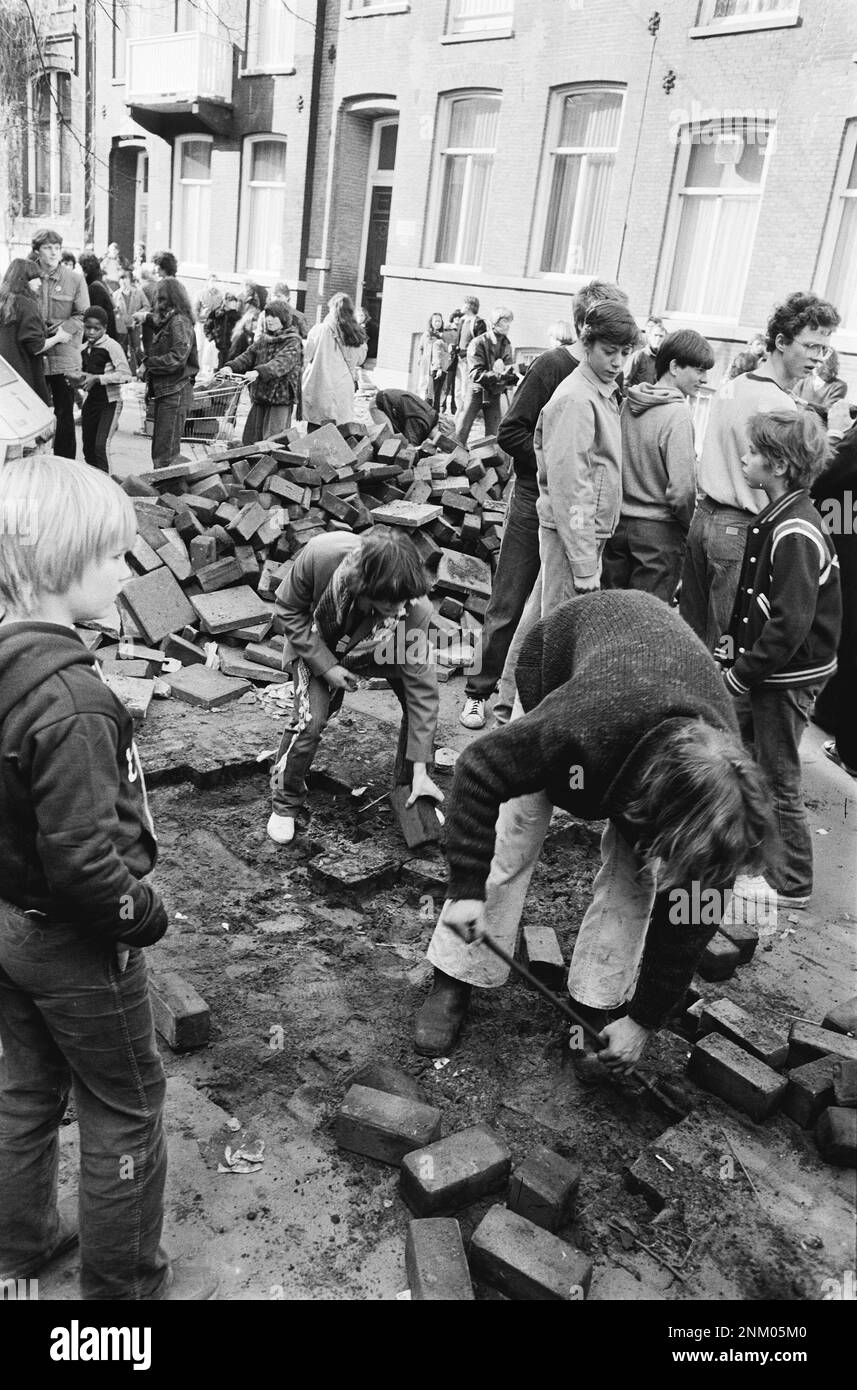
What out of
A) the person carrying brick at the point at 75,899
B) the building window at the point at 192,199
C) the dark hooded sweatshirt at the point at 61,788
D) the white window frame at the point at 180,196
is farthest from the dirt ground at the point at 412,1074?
the building window at the point at 192,199

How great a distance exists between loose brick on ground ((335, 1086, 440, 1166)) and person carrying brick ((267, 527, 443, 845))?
178cm

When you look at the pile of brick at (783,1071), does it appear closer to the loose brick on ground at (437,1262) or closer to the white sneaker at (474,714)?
the loose brick on ground at (437,1262)

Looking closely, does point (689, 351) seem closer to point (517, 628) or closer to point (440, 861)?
point (517, 628)

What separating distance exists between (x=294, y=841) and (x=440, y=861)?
665 mm

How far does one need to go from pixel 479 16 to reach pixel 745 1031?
17182 millimetres

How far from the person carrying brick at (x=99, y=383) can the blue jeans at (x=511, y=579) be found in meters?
4.96

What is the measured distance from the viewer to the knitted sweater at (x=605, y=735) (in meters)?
2.44

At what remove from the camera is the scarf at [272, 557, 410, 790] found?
4.17m

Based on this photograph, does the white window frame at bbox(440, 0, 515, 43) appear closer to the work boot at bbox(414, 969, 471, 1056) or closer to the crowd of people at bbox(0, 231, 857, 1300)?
the crowd of people at bbox(0, 231, 857, 1300)

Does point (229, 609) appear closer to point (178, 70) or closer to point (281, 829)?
point (281, 829)

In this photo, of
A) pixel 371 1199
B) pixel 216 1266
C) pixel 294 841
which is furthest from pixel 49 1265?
pixel 294 841

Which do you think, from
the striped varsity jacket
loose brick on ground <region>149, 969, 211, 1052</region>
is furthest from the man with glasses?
loose brick on ground <region>149, 969, 211, 1052</region>

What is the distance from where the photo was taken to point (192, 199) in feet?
71.1

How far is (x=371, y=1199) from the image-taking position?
2.71 meters
